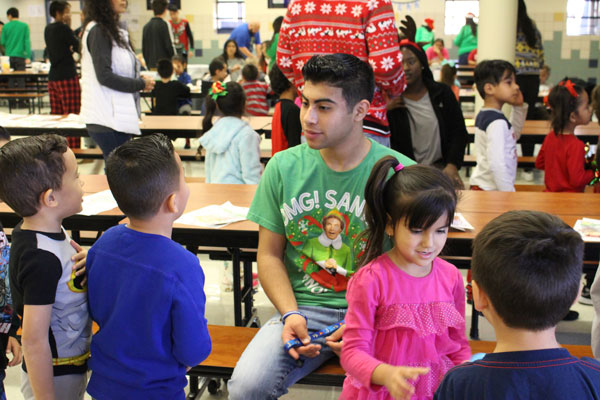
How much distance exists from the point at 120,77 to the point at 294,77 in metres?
1.40

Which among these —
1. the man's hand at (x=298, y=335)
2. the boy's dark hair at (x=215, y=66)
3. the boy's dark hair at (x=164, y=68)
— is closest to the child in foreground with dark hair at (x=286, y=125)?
the man's hand at (x=298, y=335)

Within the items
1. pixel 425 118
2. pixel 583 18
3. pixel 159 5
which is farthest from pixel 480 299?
pixel 583 18

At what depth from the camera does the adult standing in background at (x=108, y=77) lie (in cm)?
404

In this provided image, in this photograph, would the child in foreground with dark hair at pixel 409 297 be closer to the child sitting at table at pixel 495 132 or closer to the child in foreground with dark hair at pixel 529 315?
the child in foreground with dark hair at pixel 529 315

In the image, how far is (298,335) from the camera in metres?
1.91

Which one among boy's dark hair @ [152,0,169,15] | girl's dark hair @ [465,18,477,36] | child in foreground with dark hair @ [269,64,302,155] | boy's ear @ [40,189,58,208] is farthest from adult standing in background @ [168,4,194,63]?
boy's ear @ [40,189,58,208]

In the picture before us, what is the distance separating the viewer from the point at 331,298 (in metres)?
2.05

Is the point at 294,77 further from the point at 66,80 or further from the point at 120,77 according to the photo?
the point at 66,80

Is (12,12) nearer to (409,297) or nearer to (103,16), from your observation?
(103,16)

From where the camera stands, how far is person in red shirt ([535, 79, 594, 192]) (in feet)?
12.4

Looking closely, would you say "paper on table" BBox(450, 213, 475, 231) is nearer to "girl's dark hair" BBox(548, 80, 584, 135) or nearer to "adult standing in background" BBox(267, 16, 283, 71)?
"girl's dark hair" BBox(548, 80, 584, 135)

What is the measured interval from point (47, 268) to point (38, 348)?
0.19 m

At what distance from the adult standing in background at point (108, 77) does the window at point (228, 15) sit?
37.8 ft

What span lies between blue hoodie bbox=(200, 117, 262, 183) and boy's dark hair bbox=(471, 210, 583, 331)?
2609 mm
